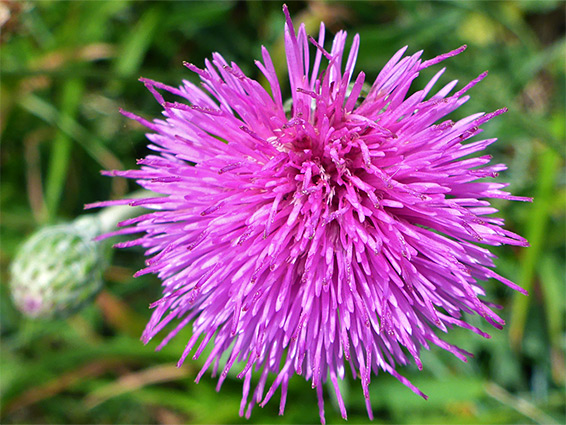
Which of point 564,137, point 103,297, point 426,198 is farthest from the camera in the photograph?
point 103,297

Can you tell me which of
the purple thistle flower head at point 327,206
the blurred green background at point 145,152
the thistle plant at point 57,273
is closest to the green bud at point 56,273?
the thistle plant at point 57,273

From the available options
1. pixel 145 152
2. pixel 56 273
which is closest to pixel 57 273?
pixel 56 273

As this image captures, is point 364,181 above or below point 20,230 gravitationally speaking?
above

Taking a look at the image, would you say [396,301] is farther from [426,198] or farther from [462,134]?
[462,134]

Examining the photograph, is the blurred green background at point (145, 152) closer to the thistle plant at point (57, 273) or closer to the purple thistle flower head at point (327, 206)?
the thistle plant at point (57, 273)

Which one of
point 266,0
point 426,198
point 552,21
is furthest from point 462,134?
point 552,21

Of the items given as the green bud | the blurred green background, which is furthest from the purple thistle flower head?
the blurred green background

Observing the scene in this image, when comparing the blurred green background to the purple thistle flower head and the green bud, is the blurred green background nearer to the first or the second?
the green bud
